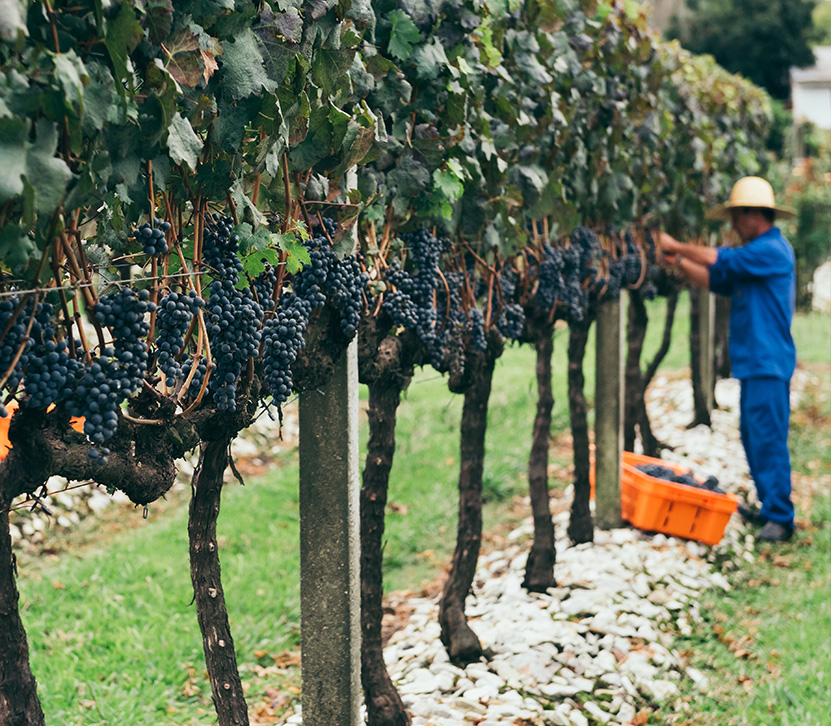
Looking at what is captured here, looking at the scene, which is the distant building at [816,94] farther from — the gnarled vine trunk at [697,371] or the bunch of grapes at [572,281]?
the bunch of grapes at [572,281]

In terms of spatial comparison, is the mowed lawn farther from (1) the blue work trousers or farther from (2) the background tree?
(2) the background tree

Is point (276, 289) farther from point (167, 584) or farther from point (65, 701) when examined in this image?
point (167, 584)

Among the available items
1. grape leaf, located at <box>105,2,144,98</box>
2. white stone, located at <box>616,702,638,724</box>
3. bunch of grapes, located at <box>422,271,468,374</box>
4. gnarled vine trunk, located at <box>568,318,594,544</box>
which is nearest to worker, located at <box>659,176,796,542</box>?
gnarled vine trunk, located at <box>568,318,594,544</box>

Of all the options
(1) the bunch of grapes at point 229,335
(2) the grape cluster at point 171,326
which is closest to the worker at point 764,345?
(1) the bunch of grapes at point 229,335

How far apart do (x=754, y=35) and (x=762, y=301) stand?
19569 mm

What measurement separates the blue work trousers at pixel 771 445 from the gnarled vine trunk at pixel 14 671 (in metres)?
5.02

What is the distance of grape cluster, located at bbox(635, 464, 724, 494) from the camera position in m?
5.64

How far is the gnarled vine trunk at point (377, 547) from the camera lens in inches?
130

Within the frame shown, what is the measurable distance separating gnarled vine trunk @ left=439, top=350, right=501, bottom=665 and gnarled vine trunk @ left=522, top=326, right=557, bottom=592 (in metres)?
0.68

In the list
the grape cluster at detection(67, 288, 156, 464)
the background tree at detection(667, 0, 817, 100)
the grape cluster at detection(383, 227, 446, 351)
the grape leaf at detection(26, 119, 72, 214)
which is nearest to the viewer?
the grape leaf at detection(26, 119, 72, 214)

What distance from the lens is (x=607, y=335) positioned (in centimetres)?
568

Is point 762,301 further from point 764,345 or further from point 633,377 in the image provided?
point 633,377

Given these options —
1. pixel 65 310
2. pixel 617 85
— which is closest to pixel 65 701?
pixel 65 310

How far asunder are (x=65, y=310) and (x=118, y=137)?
1.19ft
